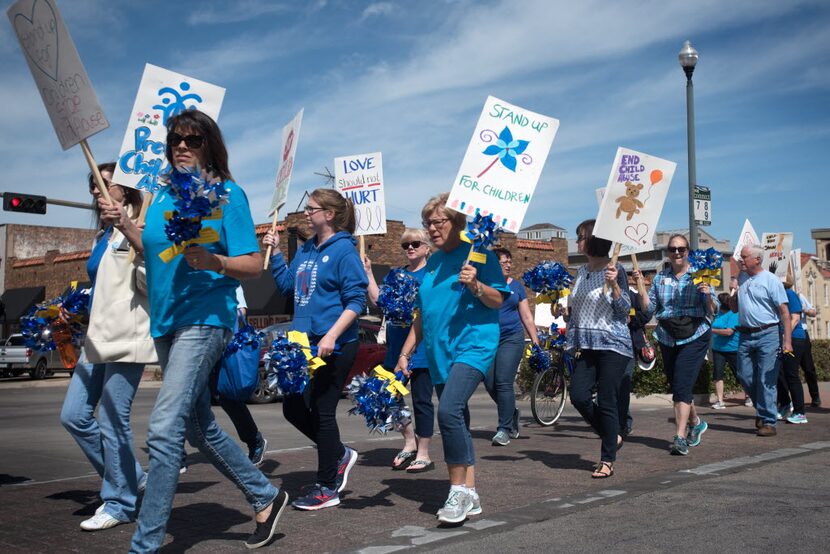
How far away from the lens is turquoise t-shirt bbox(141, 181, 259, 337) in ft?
13.6

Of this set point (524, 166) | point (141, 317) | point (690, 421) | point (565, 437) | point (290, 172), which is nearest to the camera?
point (141, 317)

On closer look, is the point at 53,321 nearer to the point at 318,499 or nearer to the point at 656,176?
the point at 318,499

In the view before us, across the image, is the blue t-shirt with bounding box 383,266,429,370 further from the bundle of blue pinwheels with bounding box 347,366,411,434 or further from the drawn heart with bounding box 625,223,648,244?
the drawn heart with bounding box 625,223,648,244

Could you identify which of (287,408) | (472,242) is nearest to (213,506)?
(287,408)

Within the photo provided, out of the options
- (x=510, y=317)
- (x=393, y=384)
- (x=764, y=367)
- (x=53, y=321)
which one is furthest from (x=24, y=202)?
(x=393, y=384)

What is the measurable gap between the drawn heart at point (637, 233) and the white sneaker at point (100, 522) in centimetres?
441

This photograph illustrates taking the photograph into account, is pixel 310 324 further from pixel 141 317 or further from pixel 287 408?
pixel 141 317

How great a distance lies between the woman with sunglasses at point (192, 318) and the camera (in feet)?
13.1

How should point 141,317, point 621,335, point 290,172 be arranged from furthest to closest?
point 290,172, point 621,335, point 141,317

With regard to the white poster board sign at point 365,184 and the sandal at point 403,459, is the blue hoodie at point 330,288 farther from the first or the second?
the white poster board sign at point 365,184

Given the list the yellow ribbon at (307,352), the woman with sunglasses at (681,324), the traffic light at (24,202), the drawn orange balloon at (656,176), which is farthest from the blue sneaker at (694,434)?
the traffic light at (24,202)

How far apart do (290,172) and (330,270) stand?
2.55 m

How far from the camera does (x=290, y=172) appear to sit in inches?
314

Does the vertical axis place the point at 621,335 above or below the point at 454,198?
below
